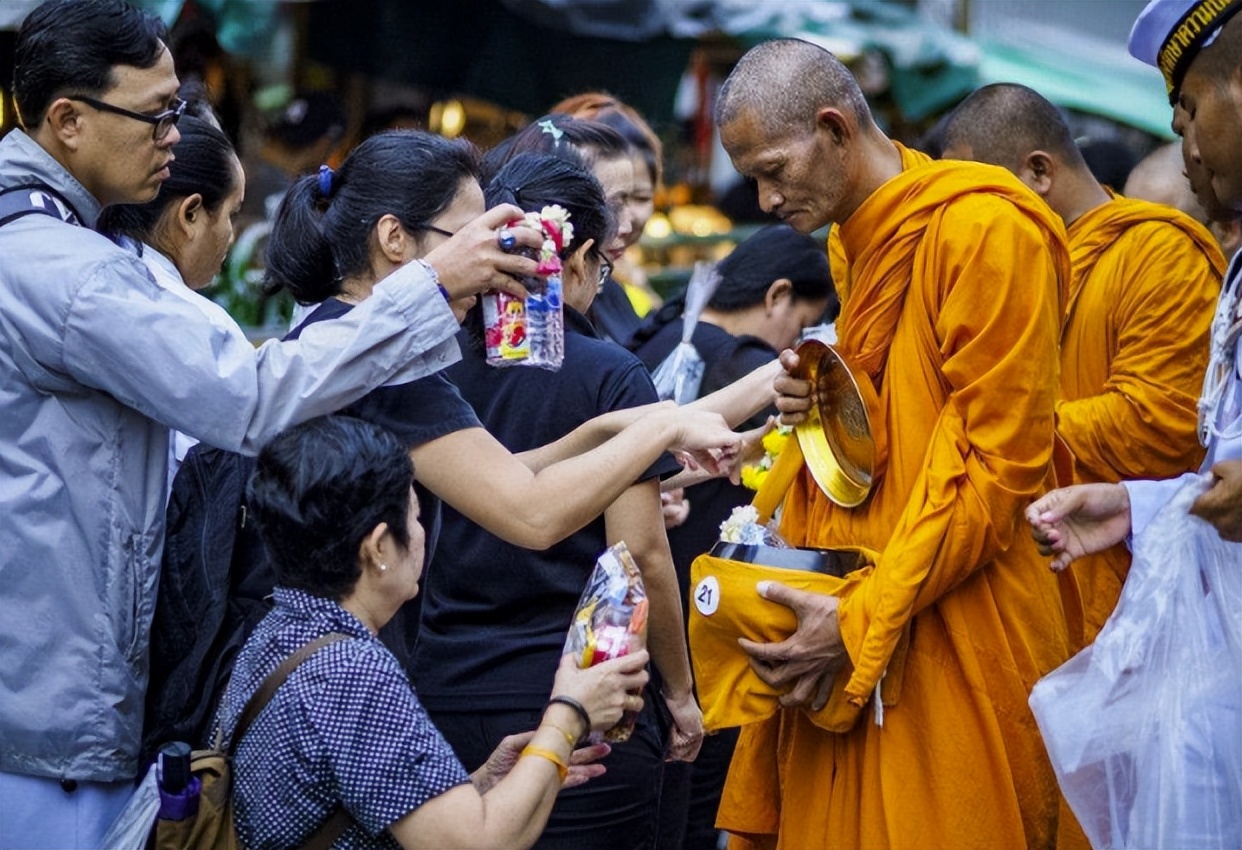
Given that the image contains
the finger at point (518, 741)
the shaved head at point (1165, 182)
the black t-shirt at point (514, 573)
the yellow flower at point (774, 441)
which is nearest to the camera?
the finger at point (518, 741)

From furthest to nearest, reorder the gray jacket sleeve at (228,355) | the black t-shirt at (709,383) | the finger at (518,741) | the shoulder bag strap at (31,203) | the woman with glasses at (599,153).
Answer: the black t-shirt at (709,383) → the woman with glasses at (599,153) → the finger at (518,741) → the shoulder bag strap at (31,203) → the gray jacket sleeve at (228,355)

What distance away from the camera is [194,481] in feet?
10.4

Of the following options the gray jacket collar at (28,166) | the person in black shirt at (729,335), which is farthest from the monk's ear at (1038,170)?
the gray jacket collar at (28,166)

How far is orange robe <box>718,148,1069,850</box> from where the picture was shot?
3.13 metres

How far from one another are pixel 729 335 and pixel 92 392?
249cm

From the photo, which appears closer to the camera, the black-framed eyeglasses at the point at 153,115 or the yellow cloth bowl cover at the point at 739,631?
the black-framed eyeglasses at the point at 153,115

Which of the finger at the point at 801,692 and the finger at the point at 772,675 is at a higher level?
the finger at the point at 772,675

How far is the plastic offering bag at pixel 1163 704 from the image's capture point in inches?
110

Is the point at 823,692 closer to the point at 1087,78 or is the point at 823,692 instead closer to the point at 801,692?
the point at 801,692

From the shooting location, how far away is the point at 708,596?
3279 millimetres

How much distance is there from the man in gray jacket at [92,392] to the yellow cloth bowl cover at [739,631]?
0.79 metres

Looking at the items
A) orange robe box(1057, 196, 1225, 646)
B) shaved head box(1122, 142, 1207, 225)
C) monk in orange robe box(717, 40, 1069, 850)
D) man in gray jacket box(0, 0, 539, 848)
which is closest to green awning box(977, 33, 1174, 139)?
shaved head box(1122, 142, 1207, 225)

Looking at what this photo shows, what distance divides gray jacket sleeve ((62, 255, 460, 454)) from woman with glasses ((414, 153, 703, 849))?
23.1 inches

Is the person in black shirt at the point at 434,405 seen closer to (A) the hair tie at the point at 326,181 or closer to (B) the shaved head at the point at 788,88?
(A) the hair tie at the point at 326,181
